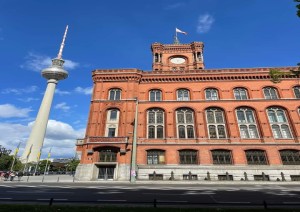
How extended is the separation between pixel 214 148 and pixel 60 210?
25.5 meters

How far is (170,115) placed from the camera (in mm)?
32281

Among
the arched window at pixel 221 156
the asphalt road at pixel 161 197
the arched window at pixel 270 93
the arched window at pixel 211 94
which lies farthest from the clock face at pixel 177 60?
the asphalt road at pixel 161 197

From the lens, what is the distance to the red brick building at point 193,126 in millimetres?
27875

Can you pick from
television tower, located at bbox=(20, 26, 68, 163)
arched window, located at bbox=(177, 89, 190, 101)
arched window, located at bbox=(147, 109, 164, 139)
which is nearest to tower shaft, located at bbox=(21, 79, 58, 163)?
television tower, located at bbox=(20, 26, 68, 163)

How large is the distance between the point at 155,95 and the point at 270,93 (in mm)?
19819

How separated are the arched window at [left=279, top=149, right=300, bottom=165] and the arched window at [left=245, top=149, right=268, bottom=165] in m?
2.49

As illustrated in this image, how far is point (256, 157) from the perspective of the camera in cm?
2856

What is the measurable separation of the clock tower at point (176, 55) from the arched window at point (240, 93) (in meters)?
16.0

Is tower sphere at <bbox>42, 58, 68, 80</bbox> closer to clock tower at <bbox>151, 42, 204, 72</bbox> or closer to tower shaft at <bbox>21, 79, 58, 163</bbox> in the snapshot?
tower shaft at <bbox>21, 79, 58, 163</bbox>

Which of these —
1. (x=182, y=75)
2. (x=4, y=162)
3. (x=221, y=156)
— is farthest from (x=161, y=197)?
(x=4, y=162)

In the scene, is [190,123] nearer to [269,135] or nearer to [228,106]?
[228,106]

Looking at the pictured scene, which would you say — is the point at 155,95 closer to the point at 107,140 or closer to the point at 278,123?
the point at 107,140

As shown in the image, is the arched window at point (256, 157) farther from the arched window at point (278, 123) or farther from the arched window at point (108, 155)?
the arched window at point (108, 155)

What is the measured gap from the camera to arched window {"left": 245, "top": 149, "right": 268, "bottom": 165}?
92.6ft
